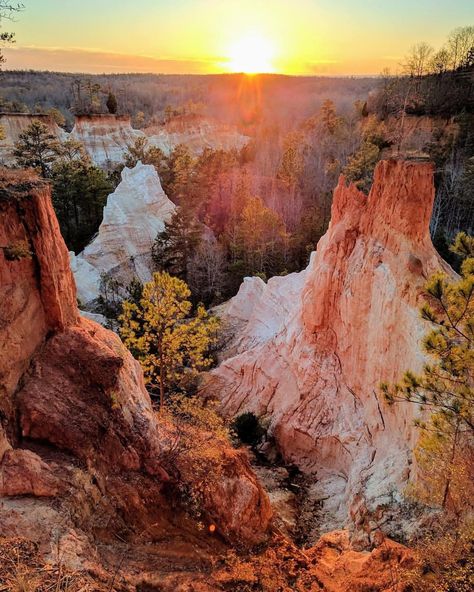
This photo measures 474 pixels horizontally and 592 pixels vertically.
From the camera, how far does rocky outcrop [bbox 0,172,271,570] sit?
7.27m

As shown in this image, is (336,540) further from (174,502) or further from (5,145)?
(5,145)

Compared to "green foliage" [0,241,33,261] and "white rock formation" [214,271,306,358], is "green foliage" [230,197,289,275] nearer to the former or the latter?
"white rock formation" [214,271,306,358]

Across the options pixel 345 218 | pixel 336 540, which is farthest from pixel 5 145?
pixel 336 540

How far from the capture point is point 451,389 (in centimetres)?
748

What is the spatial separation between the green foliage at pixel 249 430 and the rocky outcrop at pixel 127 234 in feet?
43.2

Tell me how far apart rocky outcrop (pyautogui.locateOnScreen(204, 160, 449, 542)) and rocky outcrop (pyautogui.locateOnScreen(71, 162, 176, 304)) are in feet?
43.3

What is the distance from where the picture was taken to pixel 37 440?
26.7 ft

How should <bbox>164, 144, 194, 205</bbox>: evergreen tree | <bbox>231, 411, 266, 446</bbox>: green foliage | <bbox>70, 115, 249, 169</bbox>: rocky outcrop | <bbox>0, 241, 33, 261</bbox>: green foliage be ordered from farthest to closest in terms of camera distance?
1. <bbox>70, 115, 249, 169</bbox>: rocky outcrop
2. <bbox>164, 144, 194, 205</bbox>: evergreen tree
3. <bbox>231, 411, 266, 446</bbox>: green foliage
4. <bbox>0, 241, 33, 261</bbox>: green foliage

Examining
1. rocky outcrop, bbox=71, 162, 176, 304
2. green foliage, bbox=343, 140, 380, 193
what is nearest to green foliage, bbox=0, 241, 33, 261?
rocky outcrop, bbox=71, 162, 176, 304

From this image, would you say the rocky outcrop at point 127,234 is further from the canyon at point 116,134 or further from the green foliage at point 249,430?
the green foliage at point 249,430

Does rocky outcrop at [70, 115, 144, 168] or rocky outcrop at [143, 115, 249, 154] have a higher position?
rocky outcrop at [143, 115, 249, 154]

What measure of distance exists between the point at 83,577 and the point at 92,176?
2923cm

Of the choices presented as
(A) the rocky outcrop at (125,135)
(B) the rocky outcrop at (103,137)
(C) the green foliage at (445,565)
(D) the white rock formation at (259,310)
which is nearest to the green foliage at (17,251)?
(C) the green foliage at (445,565)

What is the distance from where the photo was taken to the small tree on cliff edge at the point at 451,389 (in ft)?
21.2
